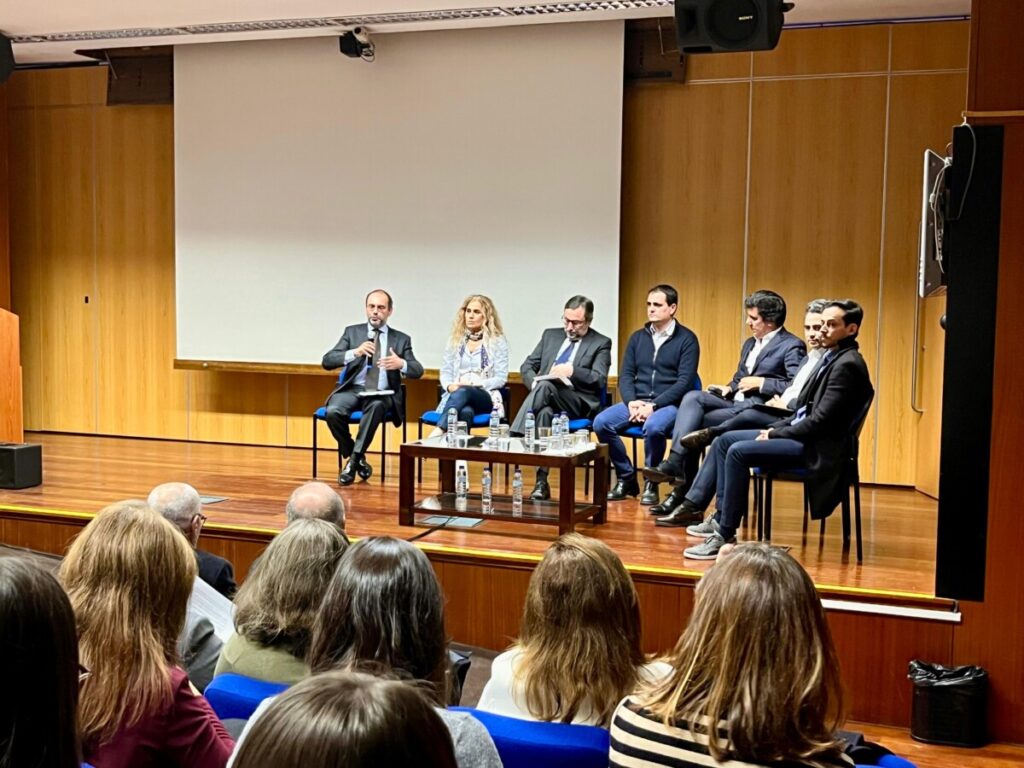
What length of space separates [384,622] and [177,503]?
1.60 metres

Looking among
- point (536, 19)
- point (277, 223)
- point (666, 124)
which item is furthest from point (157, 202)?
point (666, 124)

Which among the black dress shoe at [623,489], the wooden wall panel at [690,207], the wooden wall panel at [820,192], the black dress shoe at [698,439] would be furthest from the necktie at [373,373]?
the wooden wall panel at [820,192]

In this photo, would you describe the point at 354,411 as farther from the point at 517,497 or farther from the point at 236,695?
the point at 236,695

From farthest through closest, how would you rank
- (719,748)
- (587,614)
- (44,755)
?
(587,614), (719,748), (44,755)

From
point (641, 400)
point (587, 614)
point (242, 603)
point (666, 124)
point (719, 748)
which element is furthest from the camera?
point (666, 124)

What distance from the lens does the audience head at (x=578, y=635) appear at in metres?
2.09

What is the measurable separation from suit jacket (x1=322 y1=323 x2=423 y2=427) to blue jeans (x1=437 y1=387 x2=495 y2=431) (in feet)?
1.11

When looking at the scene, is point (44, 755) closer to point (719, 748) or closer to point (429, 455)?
point (719, 748)

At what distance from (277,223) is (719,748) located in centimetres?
674

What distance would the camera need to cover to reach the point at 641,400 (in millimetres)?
5887

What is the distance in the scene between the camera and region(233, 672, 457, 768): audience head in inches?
30.7

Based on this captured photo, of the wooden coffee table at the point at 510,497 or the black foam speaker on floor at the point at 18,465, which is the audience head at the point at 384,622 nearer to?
the wooden coffee table at the point at 510,497

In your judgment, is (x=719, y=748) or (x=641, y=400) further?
(x=641, y=400)

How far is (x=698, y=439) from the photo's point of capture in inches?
207
